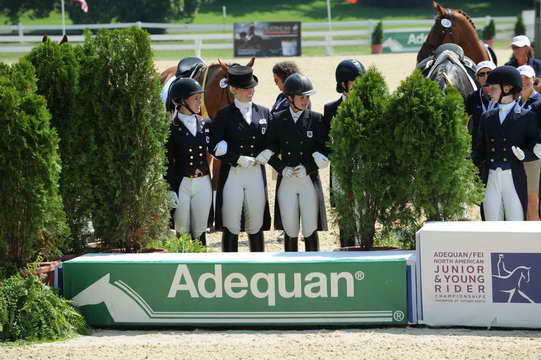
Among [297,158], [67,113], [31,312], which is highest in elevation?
[67,113]

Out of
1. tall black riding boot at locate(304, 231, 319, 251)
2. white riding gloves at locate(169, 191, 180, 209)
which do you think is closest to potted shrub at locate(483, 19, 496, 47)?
tall black riding boot at locate(304, 231, 319, 251)

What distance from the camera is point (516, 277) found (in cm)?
660

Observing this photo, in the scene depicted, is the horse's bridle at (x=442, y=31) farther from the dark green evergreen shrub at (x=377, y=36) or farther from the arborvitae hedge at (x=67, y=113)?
the dark green evergreen shrub at (x=377, y=36)

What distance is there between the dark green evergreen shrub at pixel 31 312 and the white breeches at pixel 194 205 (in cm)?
184

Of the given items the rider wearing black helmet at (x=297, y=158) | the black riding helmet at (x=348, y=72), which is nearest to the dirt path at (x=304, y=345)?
the rider wearing black helmet at (x=297, y=158)

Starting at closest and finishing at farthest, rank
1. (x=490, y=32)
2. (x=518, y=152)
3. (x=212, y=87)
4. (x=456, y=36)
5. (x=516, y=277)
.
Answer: (x=516, y=277) < (x=518, y=152) < (x=212, y=87) < (x=456, y=36) < (x=490, y=32)

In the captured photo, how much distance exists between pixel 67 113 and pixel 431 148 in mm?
2644

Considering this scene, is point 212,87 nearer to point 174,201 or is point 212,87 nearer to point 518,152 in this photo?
point 174,201

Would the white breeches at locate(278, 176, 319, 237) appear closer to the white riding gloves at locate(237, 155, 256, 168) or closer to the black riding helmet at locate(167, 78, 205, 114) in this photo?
the white riding gloves at locate(237, 155, 256, 168)

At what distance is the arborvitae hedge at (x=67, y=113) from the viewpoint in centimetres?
749

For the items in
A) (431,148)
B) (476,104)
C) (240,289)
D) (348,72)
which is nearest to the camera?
(240,289)

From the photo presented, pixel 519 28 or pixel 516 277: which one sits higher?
pixel 519 28

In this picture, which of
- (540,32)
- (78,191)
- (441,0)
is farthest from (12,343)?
(441,0)

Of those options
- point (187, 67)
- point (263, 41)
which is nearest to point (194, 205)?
point (187, 67)
